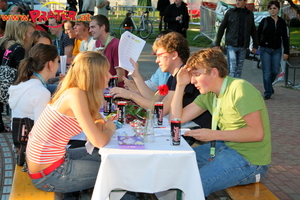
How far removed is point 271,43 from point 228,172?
19.8 feet

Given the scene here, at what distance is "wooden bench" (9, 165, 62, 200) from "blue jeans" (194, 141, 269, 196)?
1.19 meters

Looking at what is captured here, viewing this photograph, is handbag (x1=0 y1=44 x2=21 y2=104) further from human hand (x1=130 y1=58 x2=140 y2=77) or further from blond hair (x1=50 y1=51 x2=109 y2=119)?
blond hair (x1=50 y1=51 x2=109 y2=119)

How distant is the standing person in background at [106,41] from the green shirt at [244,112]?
2.86 metres

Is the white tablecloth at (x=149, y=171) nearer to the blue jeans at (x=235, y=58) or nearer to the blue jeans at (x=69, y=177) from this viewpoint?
the blue jeans at (x=69, y=177)

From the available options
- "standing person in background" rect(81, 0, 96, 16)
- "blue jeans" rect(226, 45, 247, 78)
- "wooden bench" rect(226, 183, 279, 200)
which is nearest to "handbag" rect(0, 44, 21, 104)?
"wooden bench" rect(226, 183, 279, 200)

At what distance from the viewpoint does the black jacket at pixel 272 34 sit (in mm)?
8648

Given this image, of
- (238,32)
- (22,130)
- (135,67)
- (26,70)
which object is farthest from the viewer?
(238,32)

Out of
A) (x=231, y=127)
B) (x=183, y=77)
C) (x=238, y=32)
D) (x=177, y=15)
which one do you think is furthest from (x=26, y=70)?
(x=177, y=15)

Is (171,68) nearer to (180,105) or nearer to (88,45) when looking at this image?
(180,105)

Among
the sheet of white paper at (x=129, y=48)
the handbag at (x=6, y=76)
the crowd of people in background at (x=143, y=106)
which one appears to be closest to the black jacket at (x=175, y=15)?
the handbag at (x=6, y=76)

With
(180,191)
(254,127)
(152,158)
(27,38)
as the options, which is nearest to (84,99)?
(152,158)

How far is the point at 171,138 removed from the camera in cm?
302

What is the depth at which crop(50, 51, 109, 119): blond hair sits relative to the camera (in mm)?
3010

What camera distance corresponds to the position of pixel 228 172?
321cm
